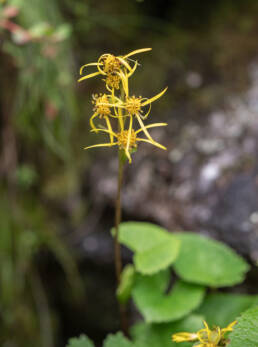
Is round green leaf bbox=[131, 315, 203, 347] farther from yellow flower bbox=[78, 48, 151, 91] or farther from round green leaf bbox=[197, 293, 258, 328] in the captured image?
yellow flower bbox=[78, 48, 151, 91]

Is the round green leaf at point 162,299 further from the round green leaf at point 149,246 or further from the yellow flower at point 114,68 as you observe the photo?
the yellow flower at point 114,68

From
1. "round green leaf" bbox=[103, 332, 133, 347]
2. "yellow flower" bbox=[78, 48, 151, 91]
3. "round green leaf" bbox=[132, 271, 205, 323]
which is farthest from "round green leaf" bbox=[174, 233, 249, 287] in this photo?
"yellow flower" bbox=[78, 48, 151, 91]

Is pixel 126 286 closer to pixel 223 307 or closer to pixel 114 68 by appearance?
pixel 223 307

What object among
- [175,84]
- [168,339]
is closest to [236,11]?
[175,84]

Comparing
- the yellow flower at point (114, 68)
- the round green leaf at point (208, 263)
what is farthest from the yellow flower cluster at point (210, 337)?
the yellow flower at point (114, 68)

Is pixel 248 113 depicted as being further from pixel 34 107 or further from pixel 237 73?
pixel 34 107
